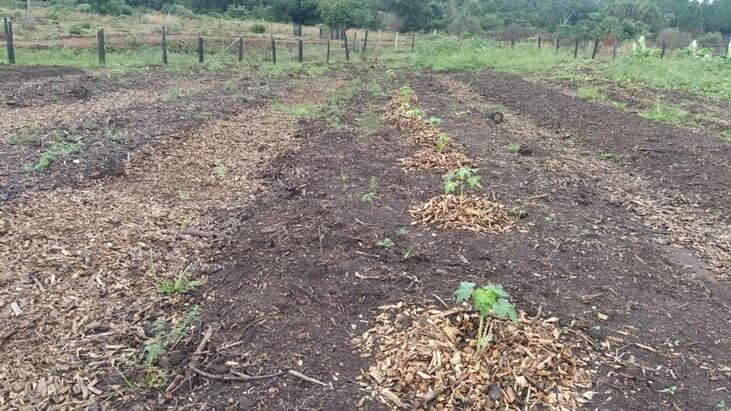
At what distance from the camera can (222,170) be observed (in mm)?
7402

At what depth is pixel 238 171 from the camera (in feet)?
25.0

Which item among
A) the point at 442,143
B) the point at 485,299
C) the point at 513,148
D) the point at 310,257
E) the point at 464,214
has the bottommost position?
the point at 310,257

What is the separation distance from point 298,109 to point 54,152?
6.02 meters

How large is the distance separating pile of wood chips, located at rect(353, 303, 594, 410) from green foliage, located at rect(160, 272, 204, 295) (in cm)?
156

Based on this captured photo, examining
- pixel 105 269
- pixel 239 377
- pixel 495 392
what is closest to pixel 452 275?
pixel 495 392

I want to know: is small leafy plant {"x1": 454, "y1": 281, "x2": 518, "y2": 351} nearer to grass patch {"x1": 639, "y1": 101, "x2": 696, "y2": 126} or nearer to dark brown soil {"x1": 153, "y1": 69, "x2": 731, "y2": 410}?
dark brown soil {"x1": 153, "y1": 69, "x2": 731, "y2": 410}

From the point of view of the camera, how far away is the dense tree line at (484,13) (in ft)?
162

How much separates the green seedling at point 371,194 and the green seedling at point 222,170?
2.23 meters

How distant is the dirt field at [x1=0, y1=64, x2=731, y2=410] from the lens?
3289 mm

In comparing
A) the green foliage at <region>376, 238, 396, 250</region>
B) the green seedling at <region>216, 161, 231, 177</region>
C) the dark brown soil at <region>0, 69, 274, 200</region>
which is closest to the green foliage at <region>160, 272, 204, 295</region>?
the green foliage at <region>376, 238, 396, 250</region>

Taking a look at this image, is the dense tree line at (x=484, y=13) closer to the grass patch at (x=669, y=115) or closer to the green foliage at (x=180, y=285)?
the grass patch at (x=669, y=115)

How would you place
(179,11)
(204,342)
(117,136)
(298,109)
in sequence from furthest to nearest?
1. (179,11)
2. (298,109)
3. (117,136)
4. (204,342)

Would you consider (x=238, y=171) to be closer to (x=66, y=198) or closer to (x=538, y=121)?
(x=66, y=198)

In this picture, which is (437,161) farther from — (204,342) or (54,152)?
(54,152)
